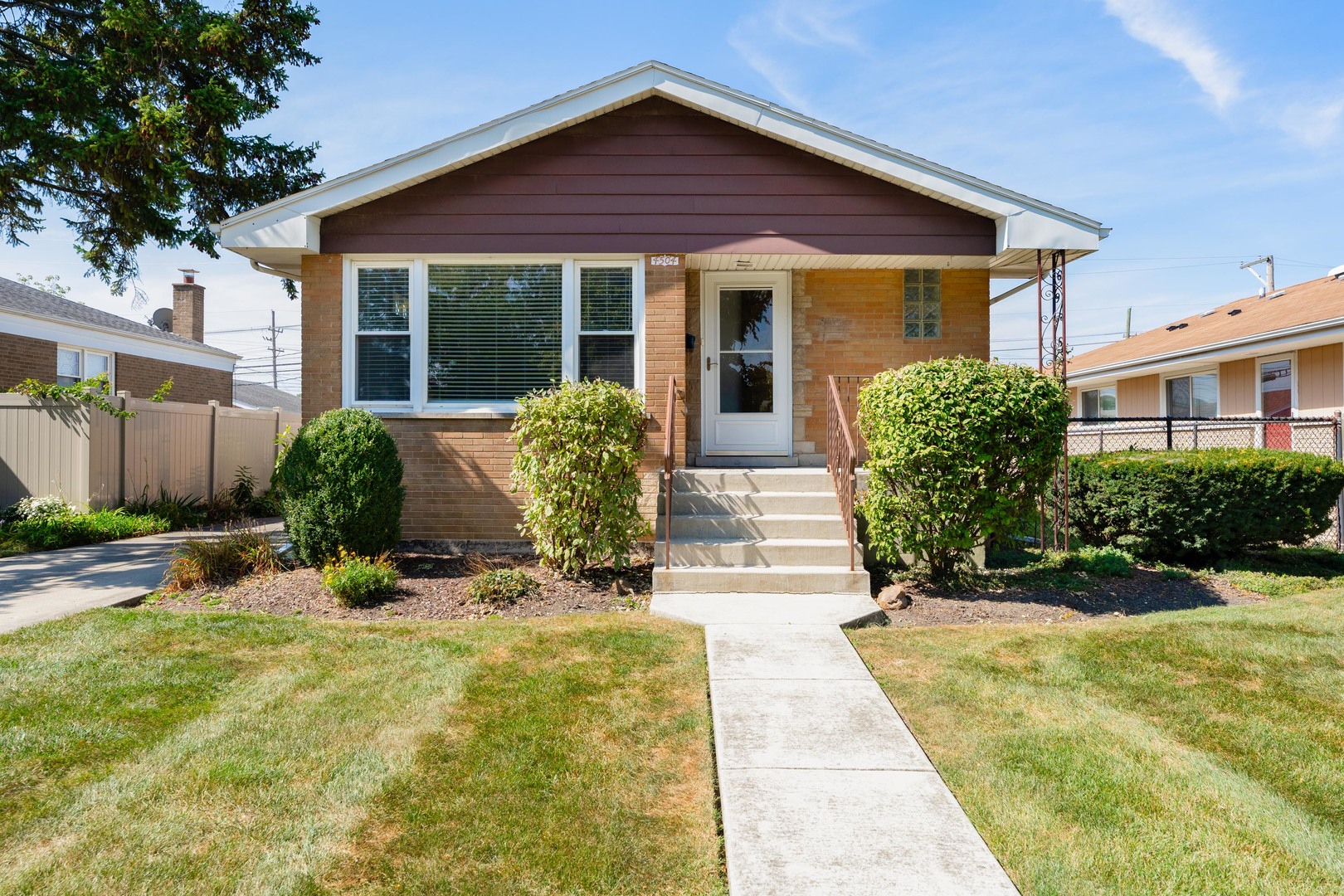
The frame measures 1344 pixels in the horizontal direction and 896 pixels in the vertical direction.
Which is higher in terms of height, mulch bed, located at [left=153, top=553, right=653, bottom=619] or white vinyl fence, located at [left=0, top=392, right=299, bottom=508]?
white vinyl fence, located at [left=0, top=392, right=299, bottom=508]

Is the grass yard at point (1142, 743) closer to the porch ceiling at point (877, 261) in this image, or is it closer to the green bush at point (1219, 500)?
the green bush at point (1219, 500)

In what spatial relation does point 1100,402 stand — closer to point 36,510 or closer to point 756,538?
point 756,538

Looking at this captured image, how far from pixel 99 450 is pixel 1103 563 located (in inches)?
489

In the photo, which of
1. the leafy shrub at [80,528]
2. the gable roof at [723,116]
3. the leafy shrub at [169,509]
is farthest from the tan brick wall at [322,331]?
the leafy shrub at [169,509]

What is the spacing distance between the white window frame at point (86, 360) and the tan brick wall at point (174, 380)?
7 cm

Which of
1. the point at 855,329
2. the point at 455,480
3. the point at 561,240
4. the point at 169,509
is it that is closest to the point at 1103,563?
the point at 855,329

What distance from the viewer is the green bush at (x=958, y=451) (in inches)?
232

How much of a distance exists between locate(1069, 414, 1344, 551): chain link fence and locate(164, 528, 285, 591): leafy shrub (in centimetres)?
746

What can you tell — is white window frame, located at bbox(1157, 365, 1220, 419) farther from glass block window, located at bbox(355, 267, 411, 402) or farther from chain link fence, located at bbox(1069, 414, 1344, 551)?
glass block window, located at bbox(355, 267, 411, 402)

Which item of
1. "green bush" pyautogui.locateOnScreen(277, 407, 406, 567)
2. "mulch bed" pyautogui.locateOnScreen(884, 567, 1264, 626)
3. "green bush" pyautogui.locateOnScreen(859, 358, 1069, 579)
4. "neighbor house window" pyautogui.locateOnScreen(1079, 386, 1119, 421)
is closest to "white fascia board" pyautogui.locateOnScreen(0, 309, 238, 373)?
"green bush" pyautogui.locateOnScreen(277, 407, 406, 567)

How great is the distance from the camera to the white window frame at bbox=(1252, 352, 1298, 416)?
1240 centimetres

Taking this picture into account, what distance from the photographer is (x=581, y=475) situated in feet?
20.7

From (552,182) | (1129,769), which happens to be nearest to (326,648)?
(1129,769)

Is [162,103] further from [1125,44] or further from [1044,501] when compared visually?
[1125,44]
